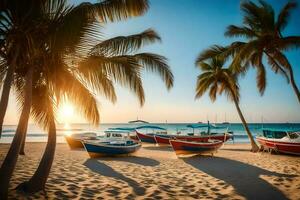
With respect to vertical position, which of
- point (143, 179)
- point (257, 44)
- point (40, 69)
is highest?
point (257, 44)

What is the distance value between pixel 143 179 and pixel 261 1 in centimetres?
1284

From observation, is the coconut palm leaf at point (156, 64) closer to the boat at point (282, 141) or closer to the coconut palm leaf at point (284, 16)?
the coconut palm leaf at point (284, 16)

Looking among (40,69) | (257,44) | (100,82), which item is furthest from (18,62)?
(257,44)

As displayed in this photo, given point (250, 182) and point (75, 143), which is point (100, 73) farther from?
point (75, 143)

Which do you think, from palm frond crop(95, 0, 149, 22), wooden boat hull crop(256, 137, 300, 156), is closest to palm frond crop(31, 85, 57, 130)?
palm frond crop(95, 0, 149, 22)

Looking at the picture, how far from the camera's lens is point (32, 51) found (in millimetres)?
5570

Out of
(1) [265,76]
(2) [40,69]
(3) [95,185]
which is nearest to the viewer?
(2) [40,69]

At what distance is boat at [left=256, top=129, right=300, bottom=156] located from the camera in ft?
55.1

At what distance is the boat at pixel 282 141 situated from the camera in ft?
55.1

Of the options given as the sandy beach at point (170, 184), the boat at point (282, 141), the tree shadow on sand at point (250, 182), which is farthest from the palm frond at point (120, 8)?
the boat at point (282, 141)

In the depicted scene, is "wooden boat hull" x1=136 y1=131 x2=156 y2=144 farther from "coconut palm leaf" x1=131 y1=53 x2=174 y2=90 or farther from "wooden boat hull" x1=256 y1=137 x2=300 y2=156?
"coconut palm leaf" x1=131 y1=53 x2=174 y2=90

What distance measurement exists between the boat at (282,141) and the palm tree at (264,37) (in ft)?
16.9

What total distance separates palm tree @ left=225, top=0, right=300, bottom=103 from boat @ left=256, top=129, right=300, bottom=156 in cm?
514

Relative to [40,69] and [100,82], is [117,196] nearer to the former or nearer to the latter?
[100,82]
